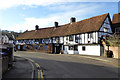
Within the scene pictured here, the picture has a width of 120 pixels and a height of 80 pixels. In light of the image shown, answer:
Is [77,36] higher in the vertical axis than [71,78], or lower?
higher

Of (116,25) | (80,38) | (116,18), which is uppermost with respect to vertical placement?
(116,18)

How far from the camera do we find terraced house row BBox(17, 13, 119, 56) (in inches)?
952

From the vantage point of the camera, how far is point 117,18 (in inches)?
1250

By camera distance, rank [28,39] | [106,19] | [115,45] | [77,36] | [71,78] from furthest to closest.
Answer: [28,39], [77,36], [106,19], [115,45], [71,78]

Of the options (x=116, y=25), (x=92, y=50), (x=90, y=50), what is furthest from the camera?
(x=116, y=25)

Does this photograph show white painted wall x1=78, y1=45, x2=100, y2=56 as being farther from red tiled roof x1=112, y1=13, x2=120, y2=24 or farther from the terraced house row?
red tiled roof x1=112, y1=13, x2=120, y2=24

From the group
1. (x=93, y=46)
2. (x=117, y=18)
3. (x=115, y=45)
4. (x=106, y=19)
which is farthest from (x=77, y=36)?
(x=117, y=18)

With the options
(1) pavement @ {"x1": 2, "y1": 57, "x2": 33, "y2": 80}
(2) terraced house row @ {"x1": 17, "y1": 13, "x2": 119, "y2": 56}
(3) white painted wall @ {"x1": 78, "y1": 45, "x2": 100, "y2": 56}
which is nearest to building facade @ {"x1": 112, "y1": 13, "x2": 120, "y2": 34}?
(2) terraced house row @ {"x1": 17, "y1": 13, "x2": 119, "y2": 56}

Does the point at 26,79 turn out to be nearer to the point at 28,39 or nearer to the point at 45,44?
the point at 45,44

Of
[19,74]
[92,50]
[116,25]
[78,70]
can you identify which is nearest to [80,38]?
[92,50]

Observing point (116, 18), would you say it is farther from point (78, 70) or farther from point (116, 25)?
point (78, 70)

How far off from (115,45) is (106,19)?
8.20m

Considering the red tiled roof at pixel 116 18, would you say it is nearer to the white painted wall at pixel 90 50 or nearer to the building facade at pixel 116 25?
the building facade at pixel 116 25

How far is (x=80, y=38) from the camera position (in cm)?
2773
